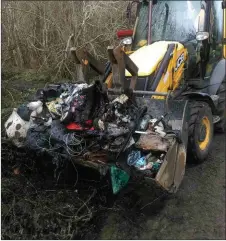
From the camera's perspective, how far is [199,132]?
4.12 metres

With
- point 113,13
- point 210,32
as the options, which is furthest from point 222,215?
point 113,13

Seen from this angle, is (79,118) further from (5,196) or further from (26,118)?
(5,196)

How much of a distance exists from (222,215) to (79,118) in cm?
166

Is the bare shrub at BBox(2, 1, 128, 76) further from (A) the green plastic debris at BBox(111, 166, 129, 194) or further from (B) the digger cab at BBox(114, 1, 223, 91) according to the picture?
(A) the green plastic debris at BBox(111, 166, 129, 194)

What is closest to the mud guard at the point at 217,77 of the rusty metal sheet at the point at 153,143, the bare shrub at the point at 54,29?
the rusty metal sheet at the point at 153,143

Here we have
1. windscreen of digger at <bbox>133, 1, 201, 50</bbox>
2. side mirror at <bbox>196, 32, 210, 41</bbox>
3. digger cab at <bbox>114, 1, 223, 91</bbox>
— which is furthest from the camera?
windscreen of digger at <bbox>133, 1, 201, 50</bbox>

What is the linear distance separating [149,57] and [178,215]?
1.88 metres

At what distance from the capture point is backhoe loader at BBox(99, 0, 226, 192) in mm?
3595

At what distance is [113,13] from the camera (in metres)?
7.98

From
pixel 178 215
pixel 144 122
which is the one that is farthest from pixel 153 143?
pixel 178 215

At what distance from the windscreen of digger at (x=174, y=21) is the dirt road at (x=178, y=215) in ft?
6.37

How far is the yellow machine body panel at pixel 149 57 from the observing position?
13.7 ft

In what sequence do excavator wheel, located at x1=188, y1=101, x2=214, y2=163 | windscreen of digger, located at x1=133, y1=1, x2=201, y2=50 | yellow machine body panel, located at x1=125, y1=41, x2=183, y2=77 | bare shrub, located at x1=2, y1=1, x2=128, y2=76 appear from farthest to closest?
bare shrub, located at x1=2, y1=1, x2=128, y2=76 < windscreen of digger, located at x1=133, y1=1, x2=201, y2=50 < yellow machine body panel, located at x1=125, y1=41, x2=183, y2=77 < excavator wheel, located at x1=188, y1=101, x2=214, y2=163

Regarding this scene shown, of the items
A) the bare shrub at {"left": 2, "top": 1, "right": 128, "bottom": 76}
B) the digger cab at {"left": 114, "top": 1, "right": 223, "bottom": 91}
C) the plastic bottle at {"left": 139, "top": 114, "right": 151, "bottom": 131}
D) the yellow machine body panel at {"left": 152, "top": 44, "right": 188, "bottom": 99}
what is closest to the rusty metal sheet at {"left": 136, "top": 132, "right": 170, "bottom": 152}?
the plastic bottle at {"left": 139, "top": 114, "right": 151, "bottom": 131}
